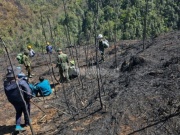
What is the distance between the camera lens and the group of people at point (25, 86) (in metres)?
6.32

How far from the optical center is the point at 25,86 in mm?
6352

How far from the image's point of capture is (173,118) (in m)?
5.62

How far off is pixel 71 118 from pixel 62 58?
11.6ft

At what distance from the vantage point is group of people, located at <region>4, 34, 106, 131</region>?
632cm

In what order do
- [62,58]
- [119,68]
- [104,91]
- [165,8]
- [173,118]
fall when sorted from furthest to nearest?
[165,8] < [119,68] < [62,58] < [104,91] < [173,118]

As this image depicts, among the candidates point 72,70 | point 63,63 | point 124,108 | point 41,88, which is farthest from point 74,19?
point 124,108

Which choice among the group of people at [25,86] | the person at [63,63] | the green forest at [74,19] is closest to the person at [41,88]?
the group of people at [25,86]

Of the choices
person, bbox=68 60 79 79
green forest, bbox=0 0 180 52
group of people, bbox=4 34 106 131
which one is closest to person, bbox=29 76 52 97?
group of people, bbox=4 34 106 131

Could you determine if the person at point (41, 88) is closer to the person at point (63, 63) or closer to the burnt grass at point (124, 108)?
the burnt grass at point (124, 108)

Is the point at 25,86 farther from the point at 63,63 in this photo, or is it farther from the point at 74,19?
the point at 74,19

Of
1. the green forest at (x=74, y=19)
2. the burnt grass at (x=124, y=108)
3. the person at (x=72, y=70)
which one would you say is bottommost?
the green forest at (x=74, y=19)

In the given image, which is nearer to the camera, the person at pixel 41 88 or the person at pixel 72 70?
the person at pixel 41 88

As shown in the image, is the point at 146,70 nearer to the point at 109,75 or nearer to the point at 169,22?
the point at 109,75

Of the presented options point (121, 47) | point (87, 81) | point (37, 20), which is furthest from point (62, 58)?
point (37, 20)
